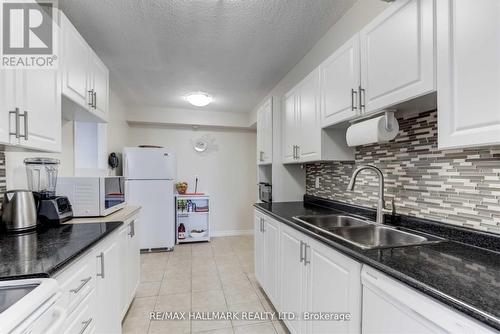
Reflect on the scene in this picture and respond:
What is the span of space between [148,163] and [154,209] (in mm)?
726

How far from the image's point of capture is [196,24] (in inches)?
80.0

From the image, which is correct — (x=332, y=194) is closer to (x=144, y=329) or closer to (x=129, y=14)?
(x=144, y=329)

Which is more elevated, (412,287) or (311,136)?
(311,136)

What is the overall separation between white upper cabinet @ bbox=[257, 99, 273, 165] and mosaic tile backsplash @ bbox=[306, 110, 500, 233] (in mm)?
1126

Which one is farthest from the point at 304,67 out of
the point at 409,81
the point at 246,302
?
the point at 246,302

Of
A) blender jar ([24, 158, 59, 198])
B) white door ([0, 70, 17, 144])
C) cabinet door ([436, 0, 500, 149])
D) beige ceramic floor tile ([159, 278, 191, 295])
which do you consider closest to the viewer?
cabinet door ([436, 0, 500, 149])

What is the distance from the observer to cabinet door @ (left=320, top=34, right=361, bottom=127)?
5.05 ft

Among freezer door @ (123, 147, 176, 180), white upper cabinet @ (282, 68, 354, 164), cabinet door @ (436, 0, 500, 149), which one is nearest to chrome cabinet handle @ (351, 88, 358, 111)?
white upper cabinet @ (282, 68, 354, 164)

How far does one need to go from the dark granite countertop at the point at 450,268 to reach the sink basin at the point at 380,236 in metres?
0.10

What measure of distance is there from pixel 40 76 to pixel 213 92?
2414mm

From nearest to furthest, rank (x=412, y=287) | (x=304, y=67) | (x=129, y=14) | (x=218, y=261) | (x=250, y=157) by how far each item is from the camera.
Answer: (x=412, y=287), (x=129, y=14), (x=304, y=67), (x=218, y=261), (x=250, y=157)

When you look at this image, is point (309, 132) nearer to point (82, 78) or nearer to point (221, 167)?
point (82, 78)

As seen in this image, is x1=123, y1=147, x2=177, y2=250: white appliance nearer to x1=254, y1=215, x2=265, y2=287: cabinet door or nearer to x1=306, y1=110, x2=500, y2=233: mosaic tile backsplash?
x1=254, y1=215, x2=265, y2=287: cabinet door

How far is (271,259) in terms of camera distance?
7.15ft
